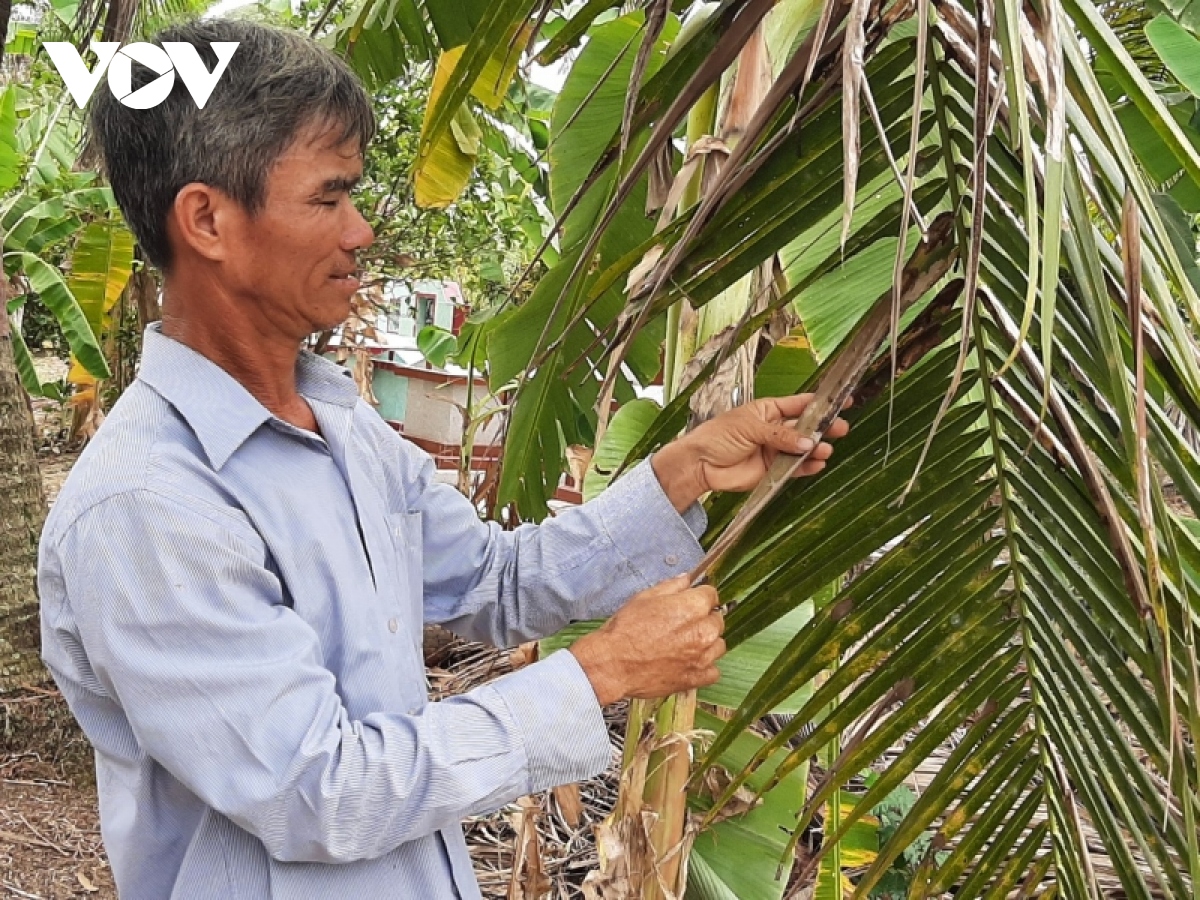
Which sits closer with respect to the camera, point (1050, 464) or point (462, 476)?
point (1050, 464)

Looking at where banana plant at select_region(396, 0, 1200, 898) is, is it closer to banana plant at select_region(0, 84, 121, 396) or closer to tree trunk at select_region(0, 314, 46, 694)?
tree trunk at select_region(0, 314, 46, 694)

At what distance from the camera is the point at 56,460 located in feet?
23.4

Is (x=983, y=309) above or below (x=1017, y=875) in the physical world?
above

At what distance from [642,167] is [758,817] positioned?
1072 mm


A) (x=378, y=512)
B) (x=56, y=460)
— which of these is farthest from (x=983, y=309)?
(x=56, y=460)

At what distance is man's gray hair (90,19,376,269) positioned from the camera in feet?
3.23

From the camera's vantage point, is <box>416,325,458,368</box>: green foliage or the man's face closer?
the man's face

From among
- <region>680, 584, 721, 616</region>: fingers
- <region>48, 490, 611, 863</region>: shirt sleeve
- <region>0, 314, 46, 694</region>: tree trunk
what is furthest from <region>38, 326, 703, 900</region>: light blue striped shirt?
<region>0, 314, 46, 694</region>: tree trunk

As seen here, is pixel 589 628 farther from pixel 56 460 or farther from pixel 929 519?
pixel 56 460

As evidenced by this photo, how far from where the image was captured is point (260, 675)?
33.5 inches

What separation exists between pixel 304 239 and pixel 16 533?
2453 mm

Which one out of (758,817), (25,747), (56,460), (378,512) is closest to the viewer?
(378,512)

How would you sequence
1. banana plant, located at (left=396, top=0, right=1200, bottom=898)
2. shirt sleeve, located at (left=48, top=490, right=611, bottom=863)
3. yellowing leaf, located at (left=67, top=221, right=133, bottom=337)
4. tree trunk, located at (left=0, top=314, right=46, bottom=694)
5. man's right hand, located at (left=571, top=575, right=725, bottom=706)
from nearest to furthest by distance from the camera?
banana plant, located at (left=396, top=0, right=1200, bottom=898) → shirt sleeve, located at (left=48, top=490, right=611, bottom=863) → man's right hand, located at (left=571, top=575, right=725, bottom=706) → tree trunk, located at (left=0, top=314, right=46, bottom=694) → yellowing leaf, located at (left=67, top=221, right=133, bottom=337)

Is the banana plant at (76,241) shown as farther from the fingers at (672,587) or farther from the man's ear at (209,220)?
the fingers at (672,587)
